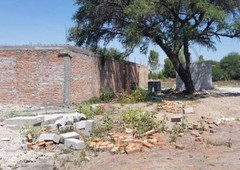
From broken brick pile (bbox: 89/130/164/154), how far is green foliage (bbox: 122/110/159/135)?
2.27 ft

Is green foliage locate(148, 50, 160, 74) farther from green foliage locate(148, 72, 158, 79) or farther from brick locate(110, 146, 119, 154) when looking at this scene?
brick locate(110, 146, 119, 154)

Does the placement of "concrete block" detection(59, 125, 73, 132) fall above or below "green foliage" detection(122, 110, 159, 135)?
below

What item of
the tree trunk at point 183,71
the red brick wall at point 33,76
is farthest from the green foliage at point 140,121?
the tree trunk at point 183,71

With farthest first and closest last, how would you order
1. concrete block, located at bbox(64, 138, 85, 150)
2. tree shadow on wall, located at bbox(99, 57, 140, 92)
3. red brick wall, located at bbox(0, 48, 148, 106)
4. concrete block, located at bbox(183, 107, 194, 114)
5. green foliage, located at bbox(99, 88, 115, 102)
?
tree shadow on wall, located at bbox(99, 57, 140, 92) → green foliage, located at bbox(99, 88, 115, 102) → red brick wall, located at bbox(0, 48, 148, 106) → concrete block, located at bbox(183, 107, 194, 114) → concrete block, located at bbox(64, 138, 85, 150)

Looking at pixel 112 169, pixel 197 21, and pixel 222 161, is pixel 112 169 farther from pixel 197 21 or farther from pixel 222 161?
pixel 197 21

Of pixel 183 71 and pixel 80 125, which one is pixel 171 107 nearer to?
pixel 80 125

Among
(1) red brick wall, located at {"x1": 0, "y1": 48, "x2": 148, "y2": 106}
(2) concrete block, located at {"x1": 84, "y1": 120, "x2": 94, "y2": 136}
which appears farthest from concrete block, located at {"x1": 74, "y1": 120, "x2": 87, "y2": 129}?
(1) red brick wall, located at {"x1": 0, "y1": 48, "x2": 148, "y2": 106}

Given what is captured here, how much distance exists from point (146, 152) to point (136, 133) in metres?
2.01

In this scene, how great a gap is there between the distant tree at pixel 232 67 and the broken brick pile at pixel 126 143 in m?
43.7

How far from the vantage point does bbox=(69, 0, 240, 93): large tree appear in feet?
65.4

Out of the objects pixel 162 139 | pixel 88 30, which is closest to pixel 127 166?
pixel 162 139

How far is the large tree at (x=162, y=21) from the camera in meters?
19.9

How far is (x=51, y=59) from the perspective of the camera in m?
18.0

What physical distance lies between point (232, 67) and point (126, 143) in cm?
4552
